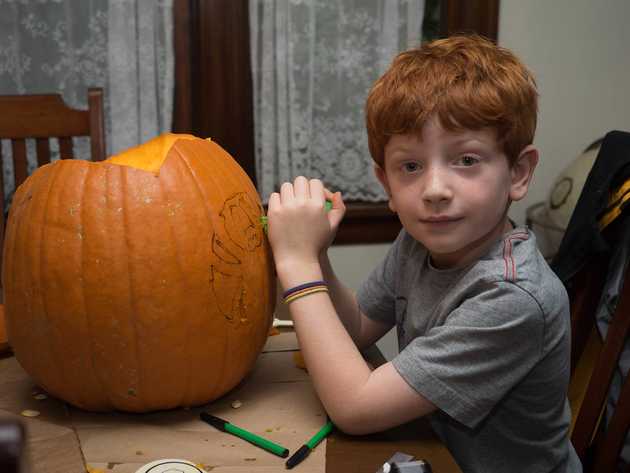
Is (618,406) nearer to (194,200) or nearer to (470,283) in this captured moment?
(470,283)

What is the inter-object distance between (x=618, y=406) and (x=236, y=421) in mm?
520

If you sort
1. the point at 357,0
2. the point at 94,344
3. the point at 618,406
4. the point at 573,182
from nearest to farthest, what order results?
1. the point at 94,344
2. the point at 618,406
3. the point at 573,182
4. the point at 357,0

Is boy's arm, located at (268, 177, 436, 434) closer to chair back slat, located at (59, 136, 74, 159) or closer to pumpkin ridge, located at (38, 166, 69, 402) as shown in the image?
pumpkin ridge, located at (38, 166, 69, 402)

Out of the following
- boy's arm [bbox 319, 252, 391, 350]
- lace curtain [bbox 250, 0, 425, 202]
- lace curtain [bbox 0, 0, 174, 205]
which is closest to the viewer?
boy's arm [bbox 319, 252, 391, 350]

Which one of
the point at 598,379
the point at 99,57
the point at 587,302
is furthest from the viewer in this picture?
the point at 99,57

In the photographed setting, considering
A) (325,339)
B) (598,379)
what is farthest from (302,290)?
(598,379)

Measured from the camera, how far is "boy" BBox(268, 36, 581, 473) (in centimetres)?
69

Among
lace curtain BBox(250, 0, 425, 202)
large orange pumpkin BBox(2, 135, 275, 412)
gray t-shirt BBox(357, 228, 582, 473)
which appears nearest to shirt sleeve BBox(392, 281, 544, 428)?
gray t-shirt BBox(357, 228, 582, 473)

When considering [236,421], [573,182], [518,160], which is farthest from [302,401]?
[573,182]

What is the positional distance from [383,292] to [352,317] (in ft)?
0.20

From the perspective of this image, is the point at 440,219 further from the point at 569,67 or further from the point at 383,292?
the point at 569,67

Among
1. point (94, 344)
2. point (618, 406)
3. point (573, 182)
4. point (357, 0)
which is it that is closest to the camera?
point (94, 344)

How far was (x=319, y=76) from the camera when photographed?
197 cm

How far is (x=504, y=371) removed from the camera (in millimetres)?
699
